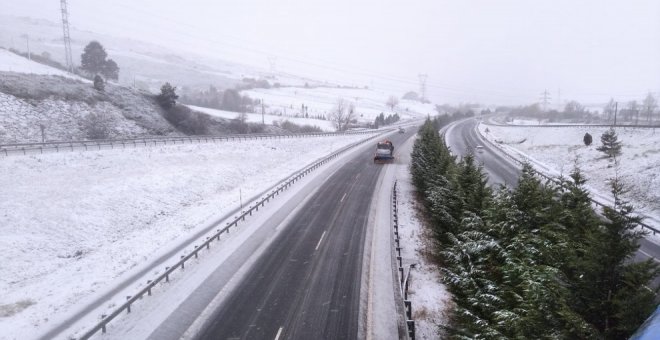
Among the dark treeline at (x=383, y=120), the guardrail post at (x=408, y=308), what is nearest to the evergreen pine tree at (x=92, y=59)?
the dark treeline at (x=383, y=120)

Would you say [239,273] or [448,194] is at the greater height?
[448,194]

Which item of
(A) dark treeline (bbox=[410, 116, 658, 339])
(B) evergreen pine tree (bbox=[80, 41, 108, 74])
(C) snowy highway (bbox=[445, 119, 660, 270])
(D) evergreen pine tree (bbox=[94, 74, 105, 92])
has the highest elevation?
(B) evergreen pine tree (bbox=[80, 41, 108, 74])

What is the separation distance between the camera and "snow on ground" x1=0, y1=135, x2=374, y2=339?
663 inches

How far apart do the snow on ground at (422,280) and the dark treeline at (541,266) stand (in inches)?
25.9

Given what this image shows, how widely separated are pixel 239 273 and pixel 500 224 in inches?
454

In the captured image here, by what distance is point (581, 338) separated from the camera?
270 inches

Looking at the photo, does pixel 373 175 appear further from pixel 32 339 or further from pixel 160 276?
pixel 32 339

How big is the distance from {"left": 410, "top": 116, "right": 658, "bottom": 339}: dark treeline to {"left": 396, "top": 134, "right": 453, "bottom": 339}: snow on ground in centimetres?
66

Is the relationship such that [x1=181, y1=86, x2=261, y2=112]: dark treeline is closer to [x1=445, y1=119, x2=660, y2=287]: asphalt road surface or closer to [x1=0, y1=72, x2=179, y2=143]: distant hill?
[x1=0, y1=72, x2=179, y2=143]: distant hill

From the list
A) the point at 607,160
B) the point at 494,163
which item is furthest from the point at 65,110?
the point at 607,160

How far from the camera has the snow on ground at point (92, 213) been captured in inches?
663

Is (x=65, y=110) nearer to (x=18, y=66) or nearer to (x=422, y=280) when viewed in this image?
(x=18, y=66)

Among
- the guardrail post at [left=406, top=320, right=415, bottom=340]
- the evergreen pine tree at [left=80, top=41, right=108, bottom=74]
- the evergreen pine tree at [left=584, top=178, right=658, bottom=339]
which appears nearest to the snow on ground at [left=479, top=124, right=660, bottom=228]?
the evergreen pine tree at [left=584, top=178, right=658, bottom=339]

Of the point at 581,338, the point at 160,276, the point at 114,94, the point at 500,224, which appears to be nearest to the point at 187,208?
the point at 160,276
